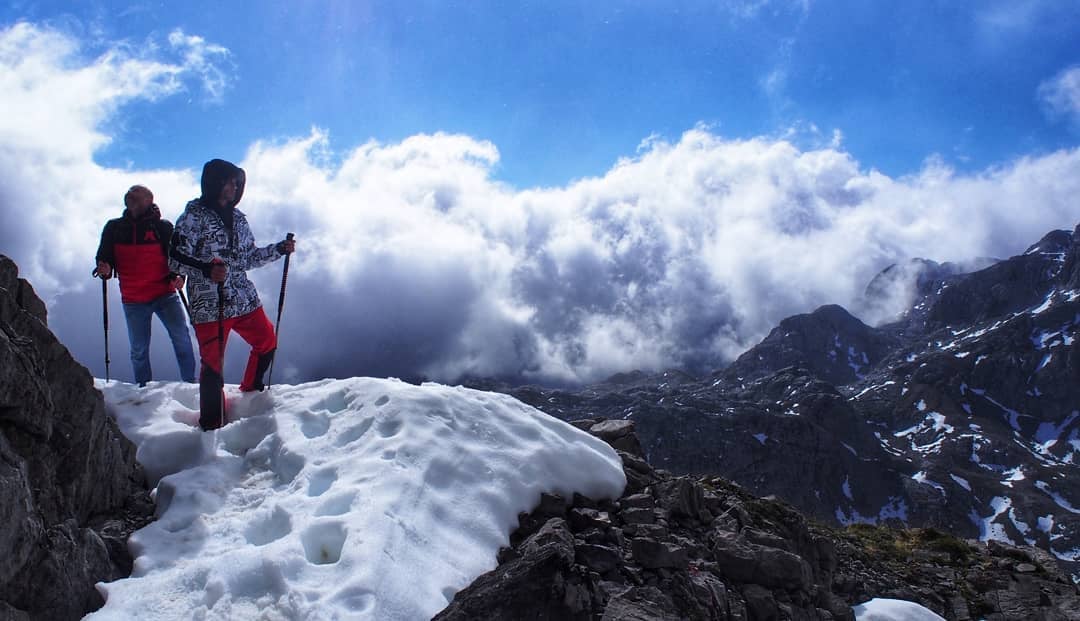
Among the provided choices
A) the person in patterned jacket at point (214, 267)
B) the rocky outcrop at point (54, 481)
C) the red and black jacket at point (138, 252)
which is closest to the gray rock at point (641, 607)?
the rocky outcrop at point (54, 481)

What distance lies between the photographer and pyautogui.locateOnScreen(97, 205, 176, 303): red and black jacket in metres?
12.6

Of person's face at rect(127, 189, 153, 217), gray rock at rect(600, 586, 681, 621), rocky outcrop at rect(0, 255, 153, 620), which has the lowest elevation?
gray rock at rect(600, 586, 681, 621)

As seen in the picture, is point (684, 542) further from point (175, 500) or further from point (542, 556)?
point (175, 500)

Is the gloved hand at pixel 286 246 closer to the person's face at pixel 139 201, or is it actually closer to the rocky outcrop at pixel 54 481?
the person's face at pixel 139 201

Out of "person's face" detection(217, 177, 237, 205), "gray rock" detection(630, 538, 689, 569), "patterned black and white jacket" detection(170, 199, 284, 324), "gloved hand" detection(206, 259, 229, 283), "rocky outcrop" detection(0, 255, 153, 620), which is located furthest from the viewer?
"person's face" detection(217, 177, 237, 205)

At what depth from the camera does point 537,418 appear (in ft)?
41.0

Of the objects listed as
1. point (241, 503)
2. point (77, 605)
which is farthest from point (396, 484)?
point (77, 605)

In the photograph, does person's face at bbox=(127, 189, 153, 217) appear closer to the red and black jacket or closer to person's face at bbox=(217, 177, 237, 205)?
the red and black jacket

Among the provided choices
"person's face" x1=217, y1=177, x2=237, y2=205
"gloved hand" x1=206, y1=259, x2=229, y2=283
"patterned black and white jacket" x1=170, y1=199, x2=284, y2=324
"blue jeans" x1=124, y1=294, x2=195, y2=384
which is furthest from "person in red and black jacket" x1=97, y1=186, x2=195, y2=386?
"gloved hand" x1=206, y1=259, x2=229, y2=283

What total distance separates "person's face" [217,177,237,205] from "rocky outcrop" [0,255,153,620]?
319cm

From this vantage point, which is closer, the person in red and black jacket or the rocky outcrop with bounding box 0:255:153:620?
the rocky outcrop with bounding box 0:255:153:620

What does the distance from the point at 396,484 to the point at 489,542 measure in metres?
1.47

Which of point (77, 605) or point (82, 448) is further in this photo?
point (82, 448)

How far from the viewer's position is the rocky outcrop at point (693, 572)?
783 cm
